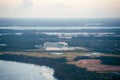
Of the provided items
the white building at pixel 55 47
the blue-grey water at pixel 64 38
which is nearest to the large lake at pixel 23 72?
the white building at pixel 55 47

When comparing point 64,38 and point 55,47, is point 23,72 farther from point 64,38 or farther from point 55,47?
point 64,38

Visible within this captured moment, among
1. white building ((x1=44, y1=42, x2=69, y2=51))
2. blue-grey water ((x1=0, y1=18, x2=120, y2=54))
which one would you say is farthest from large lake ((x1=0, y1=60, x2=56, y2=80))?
blue-grey water ((x1=0, y1=18, x2=120, y2=54))

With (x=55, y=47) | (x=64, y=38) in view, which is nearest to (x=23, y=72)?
(x=55, y=47)

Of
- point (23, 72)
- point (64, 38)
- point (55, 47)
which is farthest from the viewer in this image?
point (64, 38)

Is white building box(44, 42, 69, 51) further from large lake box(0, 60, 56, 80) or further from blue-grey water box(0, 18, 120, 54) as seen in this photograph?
large lake box(0, 60, 56, 80)

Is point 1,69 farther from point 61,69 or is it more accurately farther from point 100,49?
point 100,49

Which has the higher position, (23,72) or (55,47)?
(55,47)

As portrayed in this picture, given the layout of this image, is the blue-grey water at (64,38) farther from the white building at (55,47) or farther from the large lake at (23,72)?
the large lake at (23,72)

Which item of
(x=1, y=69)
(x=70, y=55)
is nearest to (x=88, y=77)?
(x=1, y=69)
